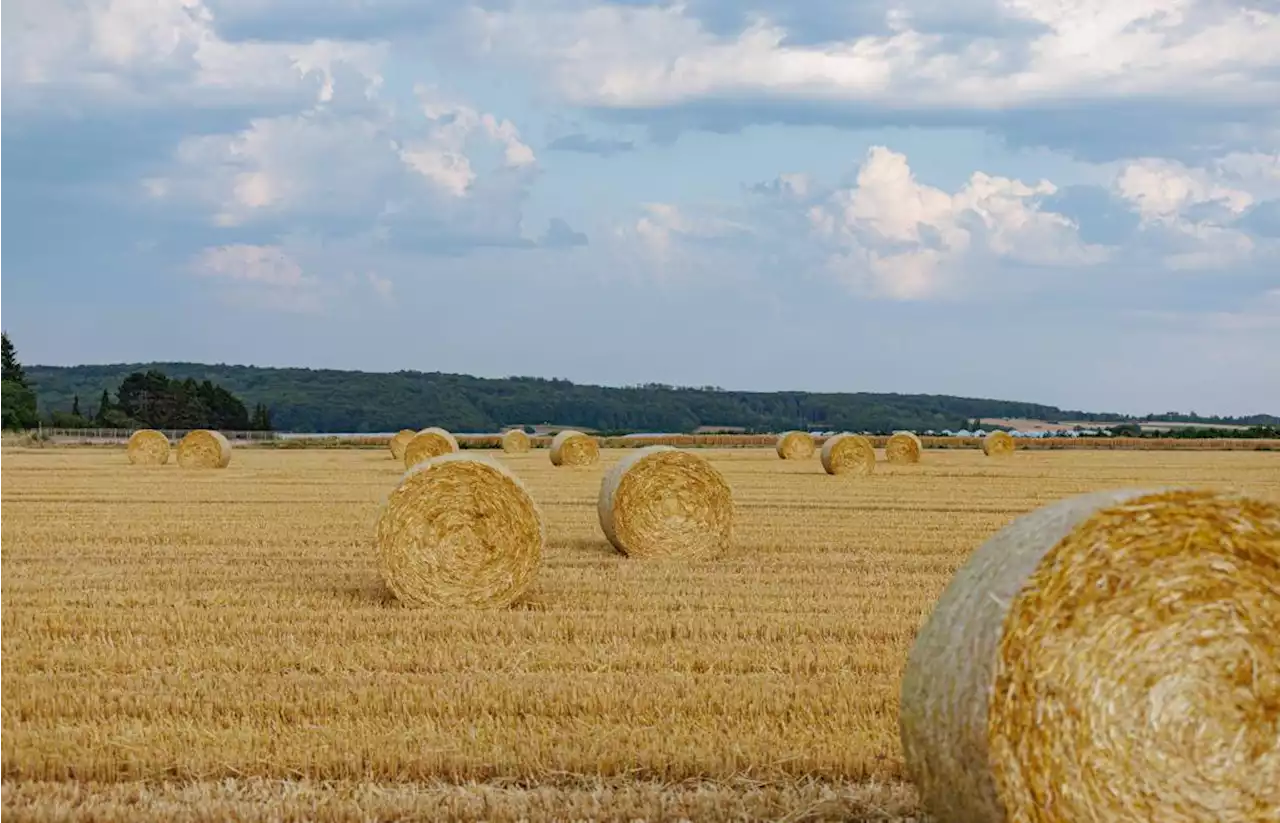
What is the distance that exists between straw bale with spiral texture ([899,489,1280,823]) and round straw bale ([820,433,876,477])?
1091 inches

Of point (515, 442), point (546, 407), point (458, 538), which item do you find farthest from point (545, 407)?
point (458, 538)

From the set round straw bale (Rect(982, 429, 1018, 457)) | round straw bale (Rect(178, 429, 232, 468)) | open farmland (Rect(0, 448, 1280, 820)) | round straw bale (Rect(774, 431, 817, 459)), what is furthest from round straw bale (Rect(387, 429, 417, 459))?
open farmland (Rect(0, 448, 1280, 820))

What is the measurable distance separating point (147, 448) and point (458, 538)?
96.9ft

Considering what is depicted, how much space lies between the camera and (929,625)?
598cm

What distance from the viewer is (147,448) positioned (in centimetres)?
3981

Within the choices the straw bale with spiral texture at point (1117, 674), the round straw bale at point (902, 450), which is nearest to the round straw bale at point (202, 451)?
the round straw bale at point (902, 450)

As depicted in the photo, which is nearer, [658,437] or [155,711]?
[155,711]

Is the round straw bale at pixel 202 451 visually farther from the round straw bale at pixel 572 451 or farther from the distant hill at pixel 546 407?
the distant hill at pixel 546 407

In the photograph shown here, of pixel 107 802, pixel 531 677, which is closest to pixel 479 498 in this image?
pixel 531 677

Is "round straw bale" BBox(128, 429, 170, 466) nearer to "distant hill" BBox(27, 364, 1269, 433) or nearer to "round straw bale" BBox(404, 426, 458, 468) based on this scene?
"round straw bale" BBox(404, 426, 458, 468)

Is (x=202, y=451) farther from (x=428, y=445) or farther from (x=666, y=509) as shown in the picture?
(x=666, y=509)

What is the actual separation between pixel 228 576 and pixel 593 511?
28.6 ft

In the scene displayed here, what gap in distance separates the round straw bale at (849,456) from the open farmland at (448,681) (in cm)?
1517

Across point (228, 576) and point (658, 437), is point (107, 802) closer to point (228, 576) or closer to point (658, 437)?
point (228, 576)
